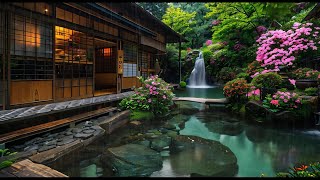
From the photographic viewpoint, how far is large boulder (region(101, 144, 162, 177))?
5.85m

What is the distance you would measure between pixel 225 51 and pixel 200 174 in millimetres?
24448

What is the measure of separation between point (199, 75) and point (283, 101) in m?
19.9

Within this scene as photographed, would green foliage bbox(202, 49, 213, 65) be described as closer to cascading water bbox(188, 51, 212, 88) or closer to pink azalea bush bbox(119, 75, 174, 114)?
cascading water bbox(188, 51, 212, 88)

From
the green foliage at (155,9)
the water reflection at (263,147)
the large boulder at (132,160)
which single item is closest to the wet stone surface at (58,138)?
the large boulder at (132,160)

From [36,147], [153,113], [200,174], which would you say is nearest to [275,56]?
[153,113]

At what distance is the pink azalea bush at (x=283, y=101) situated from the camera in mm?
11227

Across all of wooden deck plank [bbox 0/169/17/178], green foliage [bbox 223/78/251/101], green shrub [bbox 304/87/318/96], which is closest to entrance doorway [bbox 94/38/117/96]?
green foliage [bbox 223/78/251/101]

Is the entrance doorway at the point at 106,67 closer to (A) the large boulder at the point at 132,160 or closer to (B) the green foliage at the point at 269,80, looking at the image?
(B) the green foliage at the point at 269,80

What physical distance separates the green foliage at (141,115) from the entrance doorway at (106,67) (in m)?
4.79

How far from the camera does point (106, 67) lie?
1719 cm

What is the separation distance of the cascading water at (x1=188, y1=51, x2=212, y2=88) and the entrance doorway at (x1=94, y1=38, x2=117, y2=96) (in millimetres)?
16151

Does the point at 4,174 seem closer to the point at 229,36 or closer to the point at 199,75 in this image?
the point at 229,36

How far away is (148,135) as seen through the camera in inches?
365

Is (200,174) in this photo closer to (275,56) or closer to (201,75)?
(275,56)
